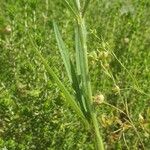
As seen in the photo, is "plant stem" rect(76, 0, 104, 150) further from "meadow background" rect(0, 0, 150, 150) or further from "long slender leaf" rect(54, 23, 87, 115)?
"meadow background" rect(0, 0, 150, 150)

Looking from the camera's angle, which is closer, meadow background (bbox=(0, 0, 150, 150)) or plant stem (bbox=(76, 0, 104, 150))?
plant stem (bbox=(76, 0, 104, 150))

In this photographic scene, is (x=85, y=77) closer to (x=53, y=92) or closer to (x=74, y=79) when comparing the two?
(x=74, y=79)

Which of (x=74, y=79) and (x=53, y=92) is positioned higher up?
(x=74, y=79)

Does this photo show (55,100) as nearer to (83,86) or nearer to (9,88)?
(9,88)

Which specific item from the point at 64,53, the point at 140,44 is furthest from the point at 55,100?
the point at 140,44

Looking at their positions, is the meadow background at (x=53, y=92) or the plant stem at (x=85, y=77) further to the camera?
the meadow background at (x=53, y=92)

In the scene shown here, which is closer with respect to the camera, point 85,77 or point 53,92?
point 85,77

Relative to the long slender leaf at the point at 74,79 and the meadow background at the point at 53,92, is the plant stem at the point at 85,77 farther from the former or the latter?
the meadow background at the point at 53,92

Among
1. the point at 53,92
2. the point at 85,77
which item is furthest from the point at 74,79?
the point at 53,92

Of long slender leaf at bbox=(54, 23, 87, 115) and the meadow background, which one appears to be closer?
long slender leaf at bbox=(54, 23, 87, 115)

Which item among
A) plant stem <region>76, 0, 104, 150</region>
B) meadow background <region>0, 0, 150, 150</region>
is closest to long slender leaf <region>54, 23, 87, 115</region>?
plant stem <region>76, 0, 104, 150</region>

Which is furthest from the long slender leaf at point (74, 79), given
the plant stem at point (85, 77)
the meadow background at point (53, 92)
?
the meadow background at point (53, 92)
